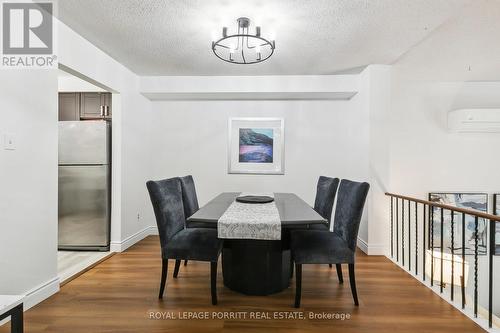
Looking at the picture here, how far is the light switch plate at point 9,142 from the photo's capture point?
180 centimetres

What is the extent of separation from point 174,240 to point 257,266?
0.72 meters

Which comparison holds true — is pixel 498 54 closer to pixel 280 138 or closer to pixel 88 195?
pixel 280 138

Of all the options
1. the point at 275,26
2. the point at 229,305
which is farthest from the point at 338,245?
the point at 275,26

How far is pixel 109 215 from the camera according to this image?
3.32 m

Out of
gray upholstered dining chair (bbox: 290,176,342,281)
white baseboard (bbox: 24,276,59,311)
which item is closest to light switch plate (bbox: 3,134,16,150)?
white baseboard (bbox: 24,276,59,311)

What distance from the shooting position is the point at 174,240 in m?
2.20

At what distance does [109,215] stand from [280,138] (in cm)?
252

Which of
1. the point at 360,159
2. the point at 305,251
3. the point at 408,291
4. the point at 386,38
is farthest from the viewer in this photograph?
the point at 360,159

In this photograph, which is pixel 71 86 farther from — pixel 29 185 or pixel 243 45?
pixel 243 45

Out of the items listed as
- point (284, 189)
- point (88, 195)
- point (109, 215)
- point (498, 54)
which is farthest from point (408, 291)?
point (88, 195)

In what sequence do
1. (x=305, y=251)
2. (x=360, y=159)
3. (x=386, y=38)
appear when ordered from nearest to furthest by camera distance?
(x=305, y=251), (x=386, y=38), (x=360, y=159)

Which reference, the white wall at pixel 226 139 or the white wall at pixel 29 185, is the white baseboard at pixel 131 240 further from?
the white wall at pixel 29 185

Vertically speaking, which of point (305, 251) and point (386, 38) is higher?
point (386, 38)

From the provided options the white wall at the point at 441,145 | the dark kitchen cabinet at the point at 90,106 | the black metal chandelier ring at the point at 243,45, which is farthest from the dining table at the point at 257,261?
the dark kitchen cabinet at the point at 90,106
